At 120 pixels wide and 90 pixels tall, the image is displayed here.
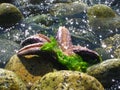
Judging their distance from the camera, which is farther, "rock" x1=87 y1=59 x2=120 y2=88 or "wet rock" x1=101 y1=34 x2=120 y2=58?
"wet rock" x1=101 y1=34 x2=120 y2=58

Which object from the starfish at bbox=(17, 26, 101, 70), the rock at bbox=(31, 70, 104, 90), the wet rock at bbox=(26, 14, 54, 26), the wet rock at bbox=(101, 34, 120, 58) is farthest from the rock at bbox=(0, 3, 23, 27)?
the rock at bbox=(31, 70, 104, 90)

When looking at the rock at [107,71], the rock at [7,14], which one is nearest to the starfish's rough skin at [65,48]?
the rock at [107,71]

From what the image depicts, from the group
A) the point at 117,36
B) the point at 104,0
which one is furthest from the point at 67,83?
the point at 104,0

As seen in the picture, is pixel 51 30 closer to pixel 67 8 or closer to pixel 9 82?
pixel 67 8

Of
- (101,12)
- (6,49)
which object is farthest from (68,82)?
(101,12)

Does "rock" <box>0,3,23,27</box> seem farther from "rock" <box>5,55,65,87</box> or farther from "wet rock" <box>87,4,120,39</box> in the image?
"rock" <box>5,55,65,87</box>

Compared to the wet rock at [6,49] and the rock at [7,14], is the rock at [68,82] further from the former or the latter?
the rock at [7,14]

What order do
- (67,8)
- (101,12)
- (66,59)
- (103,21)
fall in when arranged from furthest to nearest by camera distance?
(67,8) < (101,12) < (103,21) < (66,59)
